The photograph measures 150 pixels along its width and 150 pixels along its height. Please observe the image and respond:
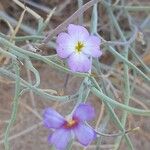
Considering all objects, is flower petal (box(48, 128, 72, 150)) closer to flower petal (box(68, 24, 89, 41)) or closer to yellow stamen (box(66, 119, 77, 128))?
yellow stamen (box(66, 119, 77, 128))

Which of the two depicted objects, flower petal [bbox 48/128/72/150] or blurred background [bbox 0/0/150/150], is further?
blurred background [bbox 0/0/150/150]

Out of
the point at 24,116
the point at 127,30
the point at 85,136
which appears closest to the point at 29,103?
the point at 24,116

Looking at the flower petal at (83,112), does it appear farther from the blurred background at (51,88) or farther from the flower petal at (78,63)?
the blurred background at (51,88)

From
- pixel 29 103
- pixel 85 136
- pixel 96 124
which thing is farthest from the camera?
pixel 29 103

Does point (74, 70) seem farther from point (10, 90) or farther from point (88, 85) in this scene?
point (10, 90)

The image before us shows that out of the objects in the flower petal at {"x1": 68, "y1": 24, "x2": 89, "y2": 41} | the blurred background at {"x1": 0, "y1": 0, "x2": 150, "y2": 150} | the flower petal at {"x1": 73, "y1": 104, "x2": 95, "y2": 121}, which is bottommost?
the blurred background at {"x1": 0, "y1": 0, "x2": 150, "y2": 150}

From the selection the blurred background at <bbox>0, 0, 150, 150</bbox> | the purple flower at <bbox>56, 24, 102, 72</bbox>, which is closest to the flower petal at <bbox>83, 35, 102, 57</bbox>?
the purple flower at <bbox>56, 24, 102, 72</bbox>
